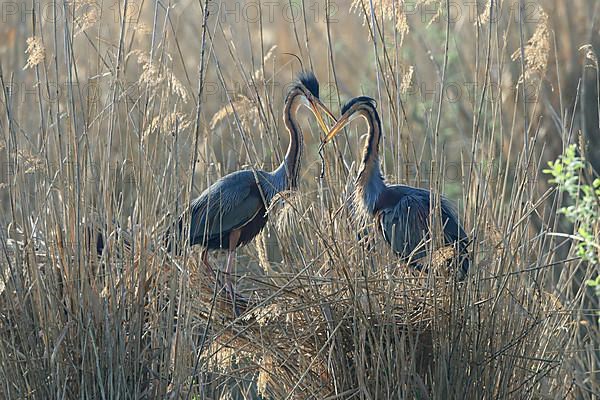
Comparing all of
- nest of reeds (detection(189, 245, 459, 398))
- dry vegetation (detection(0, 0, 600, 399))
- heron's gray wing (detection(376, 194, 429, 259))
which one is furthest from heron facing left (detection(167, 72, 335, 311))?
nest of reeds (detection(189, 245, 459, 398))

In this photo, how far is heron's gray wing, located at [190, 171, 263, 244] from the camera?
157 inches

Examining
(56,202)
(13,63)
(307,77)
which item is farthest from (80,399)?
(13,63)

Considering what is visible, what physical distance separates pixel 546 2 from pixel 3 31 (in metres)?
3.31

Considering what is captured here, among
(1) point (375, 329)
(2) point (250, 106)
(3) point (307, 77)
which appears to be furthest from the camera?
(3) point (307, 77)

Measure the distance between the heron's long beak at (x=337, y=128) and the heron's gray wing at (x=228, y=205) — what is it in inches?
22.0

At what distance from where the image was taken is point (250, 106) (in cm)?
356

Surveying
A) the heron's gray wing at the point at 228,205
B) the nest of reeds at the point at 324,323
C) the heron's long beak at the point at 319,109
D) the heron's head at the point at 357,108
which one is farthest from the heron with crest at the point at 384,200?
the nest of reeds at the point at 324,323

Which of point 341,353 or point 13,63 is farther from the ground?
point 13,63

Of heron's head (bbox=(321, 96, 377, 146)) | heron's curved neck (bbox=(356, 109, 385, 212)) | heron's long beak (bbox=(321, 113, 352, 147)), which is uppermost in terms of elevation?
heron's head (bbox=(321, 96, 377, 146))

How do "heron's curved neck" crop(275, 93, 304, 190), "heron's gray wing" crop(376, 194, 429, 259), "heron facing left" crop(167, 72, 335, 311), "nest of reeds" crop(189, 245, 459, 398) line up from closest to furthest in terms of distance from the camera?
1. "nest of reeds" crop(189, 245, 459, 398)
2. "heron's gray wing" crop(376, 194, 429, 259)
3. "heron facing left" crop(167, 72, 335, 311)
4. "heron's curved neck" crop(275, 93, 304, 190)

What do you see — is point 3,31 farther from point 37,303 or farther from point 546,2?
point 37,303

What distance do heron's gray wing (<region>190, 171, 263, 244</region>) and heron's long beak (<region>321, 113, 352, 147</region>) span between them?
0.56 metres

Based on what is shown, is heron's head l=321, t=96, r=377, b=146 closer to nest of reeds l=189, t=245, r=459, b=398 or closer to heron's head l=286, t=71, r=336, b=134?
heron's head l=286, t=71, r=336, b=134

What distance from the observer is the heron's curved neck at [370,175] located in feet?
12.8
